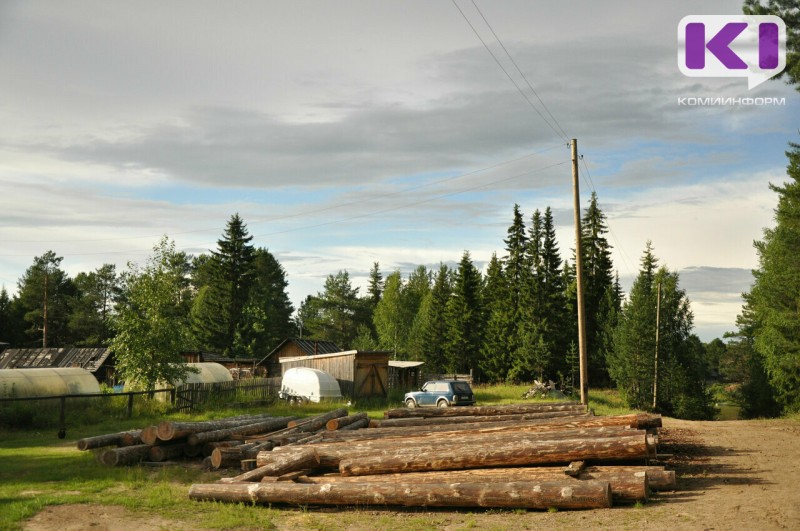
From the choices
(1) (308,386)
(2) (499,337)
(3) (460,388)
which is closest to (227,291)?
(2) (499,337)

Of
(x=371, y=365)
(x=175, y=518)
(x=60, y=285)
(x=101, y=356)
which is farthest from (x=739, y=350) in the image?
(x=175, y=518)

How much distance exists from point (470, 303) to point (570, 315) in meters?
10.2

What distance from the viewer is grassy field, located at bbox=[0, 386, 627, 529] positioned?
10781 millimetres

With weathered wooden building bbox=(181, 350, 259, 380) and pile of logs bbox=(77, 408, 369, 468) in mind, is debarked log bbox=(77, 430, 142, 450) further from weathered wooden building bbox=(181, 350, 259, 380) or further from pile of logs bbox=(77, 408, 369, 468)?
weathered wooden building bbox=(181, 350, 259, 380)

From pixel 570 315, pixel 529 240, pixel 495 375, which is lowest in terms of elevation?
pixel 495 375

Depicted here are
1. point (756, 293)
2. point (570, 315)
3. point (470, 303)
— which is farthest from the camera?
point (470, 303)

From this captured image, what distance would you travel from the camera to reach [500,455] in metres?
12.3

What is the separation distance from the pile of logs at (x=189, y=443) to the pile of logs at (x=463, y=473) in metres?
0.23

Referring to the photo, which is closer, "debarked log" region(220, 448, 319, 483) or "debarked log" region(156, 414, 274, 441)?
"debarked log" region(220, 448, 319, 483)

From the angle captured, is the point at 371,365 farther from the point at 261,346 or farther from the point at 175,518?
the point at 261,346

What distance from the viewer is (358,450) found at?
13.5 metres

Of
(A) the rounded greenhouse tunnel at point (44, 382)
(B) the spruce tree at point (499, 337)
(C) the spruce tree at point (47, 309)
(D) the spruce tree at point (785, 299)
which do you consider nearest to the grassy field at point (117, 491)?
(A) the rounded greenhouse tunnel at point (44, 382)

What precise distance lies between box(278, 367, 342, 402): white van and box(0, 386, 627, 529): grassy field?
55.9 feet

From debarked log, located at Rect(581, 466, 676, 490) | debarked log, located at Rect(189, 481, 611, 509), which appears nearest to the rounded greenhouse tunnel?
debarked log, located at Rect(189, 481, 611, 509)
